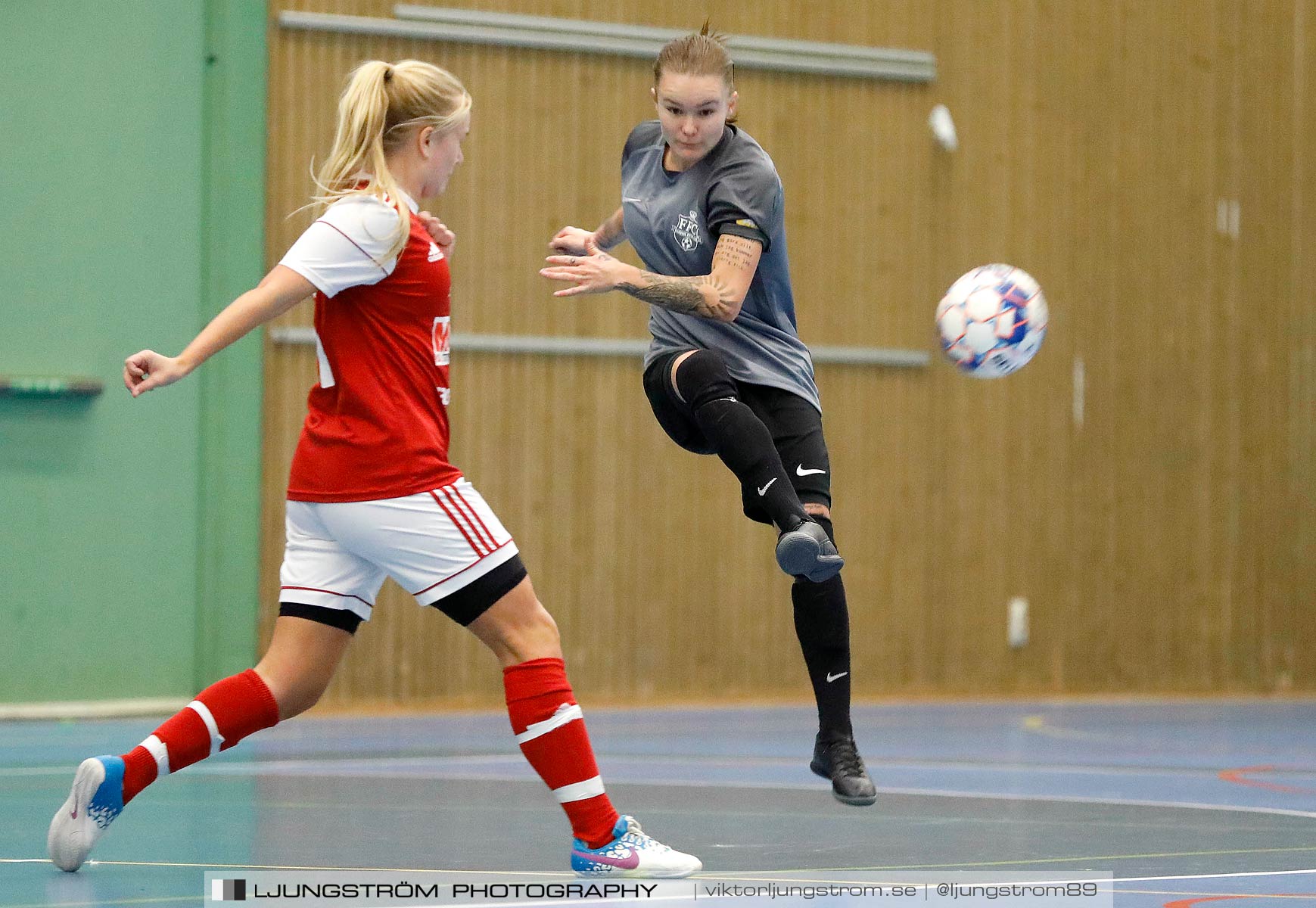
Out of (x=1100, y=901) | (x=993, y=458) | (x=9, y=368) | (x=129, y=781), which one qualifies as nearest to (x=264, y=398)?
(x=9, y=368)

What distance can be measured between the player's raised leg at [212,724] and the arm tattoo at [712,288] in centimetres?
118

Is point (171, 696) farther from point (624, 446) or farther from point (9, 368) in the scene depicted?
point (624, 446)

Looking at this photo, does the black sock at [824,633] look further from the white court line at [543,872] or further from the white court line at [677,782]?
the white court line at [677,782]

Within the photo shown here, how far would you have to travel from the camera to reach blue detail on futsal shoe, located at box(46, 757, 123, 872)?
12.4 feet

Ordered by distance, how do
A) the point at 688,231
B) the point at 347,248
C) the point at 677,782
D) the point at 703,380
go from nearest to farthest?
the point at 347,248 < the point at 703,380 < the point at 688,231 < the point at 677,782

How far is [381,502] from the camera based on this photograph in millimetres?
3619

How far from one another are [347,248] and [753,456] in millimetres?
1254

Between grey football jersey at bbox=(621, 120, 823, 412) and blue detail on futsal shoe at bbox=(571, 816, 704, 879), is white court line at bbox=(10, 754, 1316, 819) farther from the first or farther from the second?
blue detail on futsal shoe at bbox=(571, 816, 704, 879)

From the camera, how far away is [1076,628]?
1030cm

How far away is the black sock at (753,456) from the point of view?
4.32 meters

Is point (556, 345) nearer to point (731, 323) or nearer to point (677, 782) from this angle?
point (677, 782)

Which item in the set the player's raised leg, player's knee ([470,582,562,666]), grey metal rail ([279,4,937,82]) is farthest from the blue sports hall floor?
grey metal rail ([279,4,937,82])

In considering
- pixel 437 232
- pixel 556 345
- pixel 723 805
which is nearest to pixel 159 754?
pixel 437 232

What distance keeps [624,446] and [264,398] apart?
6.30ft
